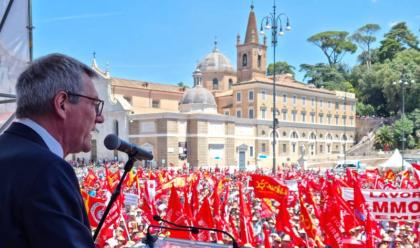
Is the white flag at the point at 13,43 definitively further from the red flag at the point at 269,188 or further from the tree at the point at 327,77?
the tree at the point at 327,77

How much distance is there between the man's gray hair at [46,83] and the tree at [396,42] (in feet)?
293

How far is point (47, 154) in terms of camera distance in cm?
136

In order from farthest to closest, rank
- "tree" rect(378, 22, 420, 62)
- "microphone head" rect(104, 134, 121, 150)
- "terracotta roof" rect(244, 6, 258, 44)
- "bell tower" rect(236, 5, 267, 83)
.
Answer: "tree" rect(378, 22, 420, 62) < "terracotta roof" rect(244, 6, 258, 44) < "bell tower" rect(236, 5, 267, 83) < "microphone head" rect(104, 134, 121, 150)

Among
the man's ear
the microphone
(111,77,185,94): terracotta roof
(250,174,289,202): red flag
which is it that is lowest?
(250,174,289,202): red flag

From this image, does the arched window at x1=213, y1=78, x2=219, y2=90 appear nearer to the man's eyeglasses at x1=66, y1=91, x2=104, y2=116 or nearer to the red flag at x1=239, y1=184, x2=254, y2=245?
the red flag at x1=239, y1=184, x2=254, y2=245

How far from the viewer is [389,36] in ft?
293

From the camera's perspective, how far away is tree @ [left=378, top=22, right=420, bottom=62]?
282ft

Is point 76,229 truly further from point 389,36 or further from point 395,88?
point 389,36

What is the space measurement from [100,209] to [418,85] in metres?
66.9

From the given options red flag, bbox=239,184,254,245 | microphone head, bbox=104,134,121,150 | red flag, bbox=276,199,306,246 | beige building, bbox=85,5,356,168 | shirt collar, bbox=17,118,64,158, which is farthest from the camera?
beige building, bbox=85,5,356,168

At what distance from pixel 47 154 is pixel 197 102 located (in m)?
56.1

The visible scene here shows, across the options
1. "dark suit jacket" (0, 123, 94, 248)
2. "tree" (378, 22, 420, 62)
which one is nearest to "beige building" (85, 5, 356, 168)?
"tree" (378, 22, 420, 62)

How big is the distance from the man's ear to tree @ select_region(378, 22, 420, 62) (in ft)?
294

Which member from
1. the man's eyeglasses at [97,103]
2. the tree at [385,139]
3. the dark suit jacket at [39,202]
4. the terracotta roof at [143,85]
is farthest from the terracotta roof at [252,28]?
the dark suit jacket at [39,202]
